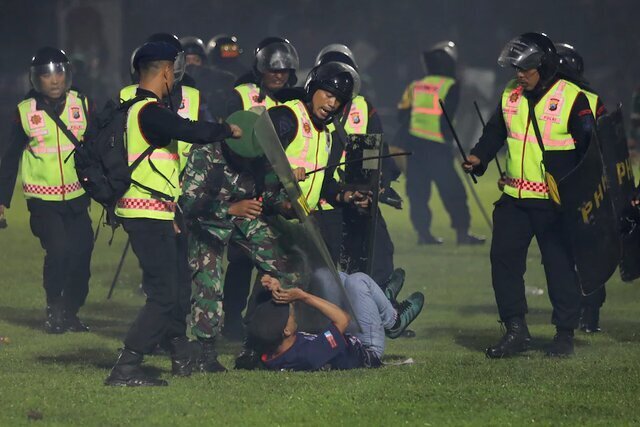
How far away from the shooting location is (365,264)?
11.3m

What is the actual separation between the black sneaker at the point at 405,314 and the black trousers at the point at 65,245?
8.66ft

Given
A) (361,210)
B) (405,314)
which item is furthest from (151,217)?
(405,314)

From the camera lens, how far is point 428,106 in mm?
18625

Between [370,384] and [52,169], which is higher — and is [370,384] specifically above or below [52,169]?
below

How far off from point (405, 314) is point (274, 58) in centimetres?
223

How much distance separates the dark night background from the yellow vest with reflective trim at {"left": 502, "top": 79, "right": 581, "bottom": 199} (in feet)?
79.7

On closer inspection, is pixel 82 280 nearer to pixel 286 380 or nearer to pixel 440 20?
pixel 286 380

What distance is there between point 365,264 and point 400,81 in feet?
84.3

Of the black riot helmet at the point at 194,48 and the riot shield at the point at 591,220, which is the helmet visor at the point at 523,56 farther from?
the black riot helmet at the point at 194,48

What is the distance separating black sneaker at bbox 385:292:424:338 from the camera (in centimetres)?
1070

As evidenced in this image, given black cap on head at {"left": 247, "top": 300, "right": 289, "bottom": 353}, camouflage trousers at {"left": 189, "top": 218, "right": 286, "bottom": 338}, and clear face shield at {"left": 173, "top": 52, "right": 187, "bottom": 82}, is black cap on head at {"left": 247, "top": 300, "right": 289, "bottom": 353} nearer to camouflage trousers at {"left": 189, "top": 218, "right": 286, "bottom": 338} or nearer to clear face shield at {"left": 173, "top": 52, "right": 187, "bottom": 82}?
camouflage trousers at {"left": 189, "top": 218, "right": 286, "bottom": 338}

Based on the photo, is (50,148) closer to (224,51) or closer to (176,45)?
(176,45)

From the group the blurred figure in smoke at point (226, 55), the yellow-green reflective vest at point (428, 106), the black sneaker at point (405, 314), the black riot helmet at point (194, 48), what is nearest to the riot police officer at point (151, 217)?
the black sneaker at point (405, 314)

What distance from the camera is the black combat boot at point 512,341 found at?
1044 cm
